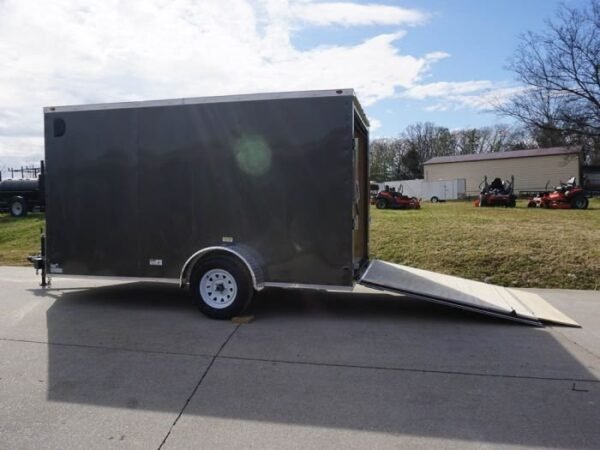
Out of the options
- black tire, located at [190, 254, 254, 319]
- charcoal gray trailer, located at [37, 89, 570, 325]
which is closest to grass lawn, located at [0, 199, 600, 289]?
charcoal gray trailer, located at [37, 89, 570, 325]

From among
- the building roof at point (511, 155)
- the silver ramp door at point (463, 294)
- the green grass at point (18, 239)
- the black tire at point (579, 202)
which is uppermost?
the building roof at point (511, 155)

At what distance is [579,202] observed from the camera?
25.0m

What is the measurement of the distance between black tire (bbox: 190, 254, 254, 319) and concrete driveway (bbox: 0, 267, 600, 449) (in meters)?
0.24

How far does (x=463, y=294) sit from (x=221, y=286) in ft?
10.6

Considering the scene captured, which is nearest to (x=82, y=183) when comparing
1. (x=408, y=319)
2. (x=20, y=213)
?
(x=408, y=319)

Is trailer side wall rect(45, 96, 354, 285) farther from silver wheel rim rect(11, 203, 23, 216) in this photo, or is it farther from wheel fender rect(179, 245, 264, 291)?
Result: silver wheel rim rect(11, 203, 23, 216)

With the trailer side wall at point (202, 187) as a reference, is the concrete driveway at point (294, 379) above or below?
below

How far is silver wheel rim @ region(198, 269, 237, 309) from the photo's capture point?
6445 mm

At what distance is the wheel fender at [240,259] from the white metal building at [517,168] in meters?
46.1

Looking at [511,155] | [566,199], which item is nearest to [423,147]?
[511,155]

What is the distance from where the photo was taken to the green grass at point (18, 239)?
12.5 meters

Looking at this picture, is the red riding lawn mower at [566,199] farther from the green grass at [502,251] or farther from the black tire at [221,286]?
the black tire at [221,286]

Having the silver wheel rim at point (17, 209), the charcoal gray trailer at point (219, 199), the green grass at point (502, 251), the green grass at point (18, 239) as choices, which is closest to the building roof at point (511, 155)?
the green grass at point (502, 251)

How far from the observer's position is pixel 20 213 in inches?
861
